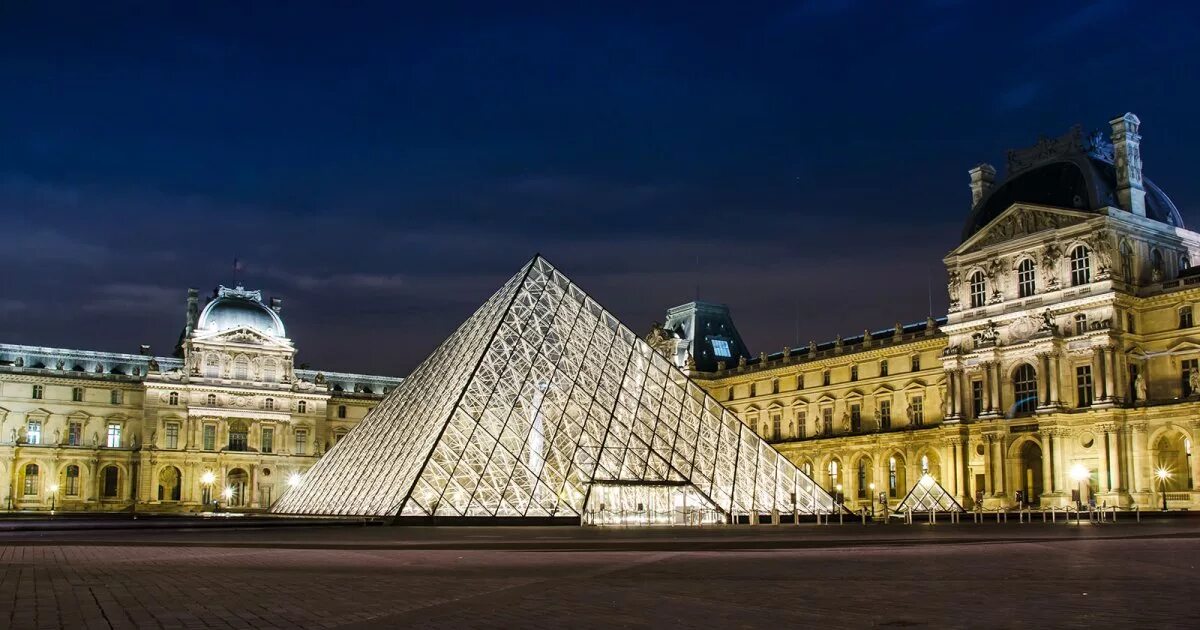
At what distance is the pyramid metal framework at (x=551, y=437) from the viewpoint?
31.6 metres

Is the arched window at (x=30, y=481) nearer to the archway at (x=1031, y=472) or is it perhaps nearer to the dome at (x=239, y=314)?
the dome at (x=239, y=314)

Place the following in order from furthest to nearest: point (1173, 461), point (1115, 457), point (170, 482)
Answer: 1. point (170, 482)
2. point (1173, 461)
3. point (1115, 457)

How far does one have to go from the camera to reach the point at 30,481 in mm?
71375

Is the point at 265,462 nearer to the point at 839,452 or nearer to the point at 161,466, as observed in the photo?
the point at 161,466

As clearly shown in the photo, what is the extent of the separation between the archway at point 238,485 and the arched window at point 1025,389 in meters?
51.1

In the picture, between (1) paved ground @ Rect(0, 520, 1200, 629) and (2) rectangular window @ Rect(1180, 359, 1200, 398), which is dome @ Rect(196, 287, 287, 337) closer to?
(2) rectangular window @ Rect(1180, 359, 1200, 398)

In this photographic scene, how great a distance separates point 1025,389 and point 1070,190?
907 cm

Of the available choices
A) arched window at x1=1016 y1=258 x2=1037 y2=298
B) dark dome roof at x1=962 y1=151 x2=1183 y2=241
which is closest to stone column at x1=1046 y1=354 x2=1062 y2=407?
arched window at x1=1016 y1=258 x2=1037 y2=298

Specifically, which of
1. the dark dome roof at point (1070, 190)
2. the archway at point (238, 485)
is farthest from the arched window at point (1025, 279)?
the archway at point (238, 485)

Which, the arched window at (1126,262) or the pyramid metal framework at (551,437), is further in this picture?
the arched window at (1126,262)

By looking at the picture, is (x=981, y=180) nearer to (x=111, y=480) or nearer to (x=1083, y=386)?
(x=1083, y=386)

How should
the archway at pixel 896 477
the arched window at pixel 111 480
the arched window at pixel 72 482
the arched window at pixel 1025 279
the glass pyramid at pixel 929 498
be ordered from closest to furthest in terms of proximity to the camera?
the glass pyramid at pixel 929 498 → the arched window at pixel 1025 279 → the archway at pixel 896 477 → the arched window at pixel 72 482 → the arched window at pixel 111 480

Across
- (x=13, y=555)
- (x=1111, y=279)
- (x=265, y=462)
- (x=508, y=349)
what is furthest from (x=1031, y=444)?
(x=265, y=462)

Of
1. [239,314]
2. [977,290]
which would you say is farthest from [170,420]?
[977,290]
